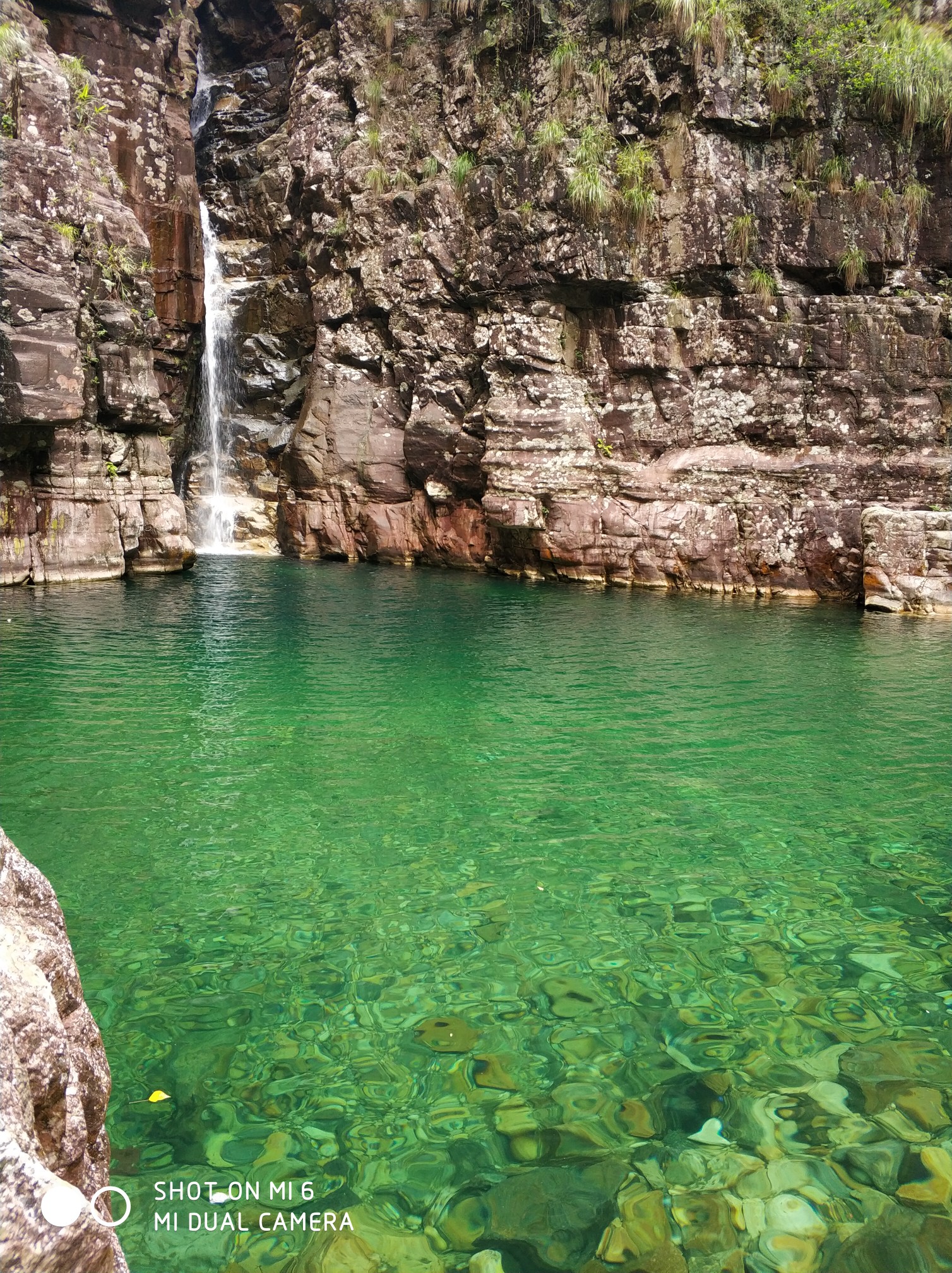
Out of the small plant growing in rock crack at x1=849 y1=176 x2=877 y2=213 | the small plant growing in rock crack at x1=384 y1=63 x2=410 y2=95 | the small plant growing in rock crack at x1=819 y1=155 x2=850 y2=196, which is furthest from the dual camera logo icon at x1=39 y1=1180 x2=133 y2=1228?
the small plant growing in rock crack at x1=384 y1=63 x2=410 y2=95

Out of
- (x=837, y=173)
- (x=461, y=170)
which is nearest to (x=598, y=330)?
(x=461, y=170)

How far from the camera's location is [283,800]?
6.54m

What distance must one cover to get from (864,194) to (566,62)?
8411mm

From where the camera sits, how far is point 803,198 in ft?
67.9

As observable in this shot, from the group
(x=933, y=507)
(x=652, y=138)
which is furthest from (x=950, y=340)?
(x=652, y=138)

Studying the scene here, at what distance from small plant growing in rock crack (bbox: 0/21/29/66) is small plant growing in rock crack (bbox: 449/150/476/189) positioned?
10367mm

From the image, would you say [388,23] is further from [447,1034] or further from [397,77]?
[447,1034]

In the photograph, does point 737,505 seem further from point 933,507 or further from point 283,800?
point 283,800

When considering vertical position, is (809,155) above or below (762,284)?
above

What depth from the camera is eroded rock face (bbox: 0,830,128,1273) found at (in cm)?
141

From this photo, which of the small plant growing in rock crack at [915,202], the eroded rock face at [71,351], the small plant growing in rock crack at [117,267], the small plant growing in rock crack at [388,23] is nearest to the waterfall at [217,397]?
the eroded rock face at [71,351]

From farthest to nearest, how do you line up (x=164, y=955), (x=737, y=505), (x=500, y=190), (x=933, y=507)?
(x=500, y=190), (x=737, y=505), (x=933, y=507), (x=164, y=955)

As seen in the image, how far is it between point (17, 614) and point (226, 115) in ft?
80.4

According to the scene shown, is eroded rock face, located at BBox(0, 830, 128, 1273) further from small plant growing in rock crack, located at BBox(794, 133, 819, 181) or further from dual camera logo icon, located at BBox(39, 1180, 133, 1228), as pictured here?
Result: small plant growing in rock crack, located at BBox(794, 133, 819, 181)
